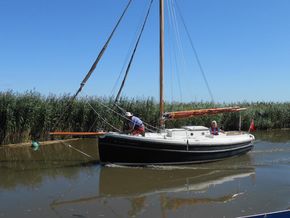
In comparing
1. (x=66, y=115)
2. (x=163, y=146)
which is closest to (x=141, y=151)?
(x=163, y=146)

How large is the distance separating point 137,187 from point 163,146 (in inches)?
131

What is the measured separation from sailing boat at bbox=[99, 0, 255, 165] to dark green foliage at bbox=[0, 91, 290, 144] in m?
2.43

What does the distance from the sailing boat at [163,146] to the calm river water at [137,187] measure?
430 millimetres

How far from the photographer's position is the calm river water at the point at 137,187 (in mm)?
10438

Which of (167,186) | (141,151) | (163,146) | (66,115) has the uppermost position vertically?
(66,115)

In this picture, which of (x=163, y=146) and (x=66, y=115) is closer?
(x=163, y=146)

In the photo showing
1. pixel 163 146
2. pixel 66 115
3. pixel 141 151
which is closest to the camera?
pixel 141 151

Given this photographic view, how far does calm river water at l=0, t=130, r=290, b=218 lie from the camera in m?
10.4

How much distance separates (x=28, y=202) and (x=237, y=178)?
24.3ft

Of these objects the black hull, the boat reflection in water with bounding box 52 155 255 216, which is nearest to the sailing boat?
the black hull

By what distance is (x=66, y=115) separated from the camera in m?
25.6

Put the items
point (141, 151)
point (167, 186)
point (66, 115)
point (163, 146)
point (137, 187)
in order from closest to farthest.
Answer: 1. point (137, 187)
2. point (167, 186)
3. point (141, 151)
4. point (163, 146)
5. point (66, 115)

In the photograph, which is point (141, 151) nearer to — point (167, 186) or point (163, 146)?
point (163, 146)

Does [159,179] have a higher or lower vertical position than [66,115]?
lower
